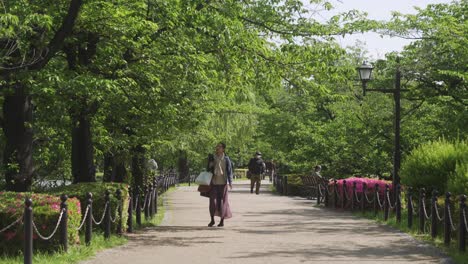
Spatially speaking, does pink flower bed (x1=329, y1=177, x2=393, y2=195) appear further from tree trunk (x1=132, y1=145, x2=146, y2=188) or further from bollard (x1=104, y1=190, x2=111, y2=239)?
bollard (x1=104, y1=190, x2=111, y2=239)

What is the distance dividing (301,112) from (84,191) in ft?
96.2

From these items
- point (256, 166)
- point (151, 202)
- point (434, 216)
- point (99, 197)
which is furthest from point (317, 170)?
point (99, 197)

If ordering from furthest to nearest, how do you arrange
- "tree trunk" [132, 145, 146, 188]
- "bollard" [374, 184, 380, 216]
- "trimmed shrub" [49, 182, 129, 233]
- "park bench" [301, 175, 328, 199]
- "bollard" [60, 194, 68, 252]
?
"park bench" [301, 175, 328, 199]
"tree trunk" [132, 145, 146, 188]
"bollard" [374, 184, 380, 216]
"trimmed shrub" [49, 182, 129, 233]
"bollard" [60, 194, 68, 252]

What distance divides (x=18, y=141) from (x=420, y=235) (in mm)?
8957

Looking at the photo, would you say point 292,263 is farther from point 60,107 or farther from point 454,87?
point 454,87

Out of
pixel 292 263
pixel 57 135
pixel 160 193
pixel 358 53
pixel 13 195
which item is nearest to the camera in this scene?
pixel 292 263

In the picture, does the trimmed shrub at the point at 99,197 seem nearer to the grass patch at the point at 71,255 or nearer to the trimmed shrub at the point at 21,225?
the grass patch at the point at 71,255

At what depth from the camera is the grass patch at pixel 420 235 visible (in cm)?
1089

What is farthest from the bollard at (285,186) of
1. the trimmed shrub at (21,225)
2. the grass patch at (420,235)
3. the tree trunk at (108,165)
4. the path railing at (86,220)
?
the trimmed shrub at (21,225)

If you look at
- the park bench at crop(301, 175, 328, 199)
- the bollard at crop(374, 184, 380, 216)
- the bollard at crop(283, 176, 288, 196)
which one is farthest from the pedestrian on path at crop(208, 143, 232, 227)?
the bollard at crop(283, 176, 288, 196)

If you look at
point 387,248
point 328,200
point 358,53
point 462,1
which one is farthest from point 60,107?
point 358,53

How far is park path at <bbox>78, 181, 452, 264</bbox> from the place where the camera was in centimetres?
1085

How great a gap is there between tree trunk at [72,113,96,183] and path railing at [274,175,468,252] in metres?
7.64

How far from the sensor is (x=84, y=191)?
13391mm
